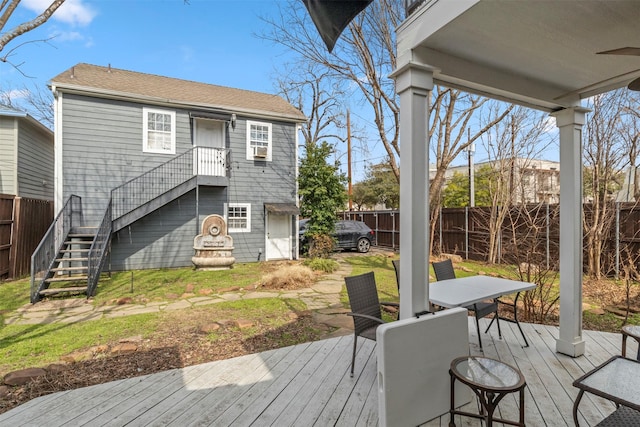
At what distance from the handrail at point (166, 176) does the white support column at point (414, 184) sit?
26.6ft

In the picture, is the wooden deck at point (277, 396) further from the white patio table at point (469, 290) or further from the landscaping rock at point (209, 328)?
the landscaping rock at point (209, 328)

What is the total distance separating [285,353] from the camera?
3.34 metres

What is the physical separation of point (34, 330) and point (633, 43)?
711cm

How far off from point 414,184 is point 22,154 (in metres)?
11.5

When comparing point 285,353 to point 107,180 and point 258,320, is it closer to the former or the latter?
point 258,320

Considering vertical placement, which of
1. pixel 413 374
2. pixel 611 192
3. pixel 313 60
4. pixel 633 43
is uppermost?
pixel 313 60

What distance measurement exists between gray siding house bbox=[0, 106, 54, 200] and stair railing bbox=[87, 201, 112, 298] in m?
3.40

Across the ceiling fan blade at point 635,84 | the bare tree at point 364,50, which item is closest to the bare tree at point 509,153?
the bare tree at point 364,50

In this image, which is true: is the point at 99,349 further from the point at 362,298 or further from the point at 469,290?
the point at 469,290

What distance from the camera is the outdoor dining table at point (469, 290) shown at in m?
2.81

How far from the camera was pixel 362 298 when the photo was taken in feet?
10.2

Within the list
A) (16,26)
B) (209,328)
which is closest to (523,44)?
(209,328)

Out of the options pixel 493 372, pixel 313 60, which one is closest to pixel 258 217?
pixel 313 60

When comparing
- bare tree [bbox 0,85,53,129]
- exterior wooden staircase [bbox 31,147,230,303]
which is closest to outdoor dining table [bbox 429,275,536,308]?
exterior wooden staircase [bbox 31,147,230,303]
